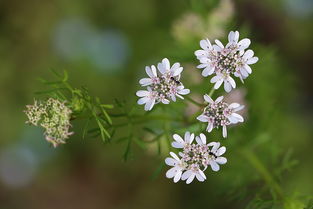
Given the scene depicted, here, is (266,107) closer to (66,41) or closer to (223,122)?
(223,122)

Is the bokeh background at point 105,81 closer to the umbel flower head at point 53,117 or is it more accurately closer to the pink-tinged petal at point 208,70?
the pink-tinged petal at point 208,70

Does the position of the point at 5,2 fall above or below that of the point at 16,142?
above

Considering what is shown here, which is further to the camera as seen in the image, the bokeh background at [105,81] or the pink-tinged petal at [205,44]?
the bokeh background at [105,81]

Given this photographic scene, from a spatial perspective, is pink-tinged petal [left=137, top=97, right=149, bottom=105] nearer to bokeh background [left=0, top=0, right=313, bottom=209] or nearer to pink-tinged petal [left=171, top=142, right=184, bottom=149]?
pink-tinged petal [left=171, top=142, right=184, bottom=149]

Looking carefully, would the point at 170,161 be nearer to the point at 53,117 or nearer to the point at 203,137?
the point at 203,137

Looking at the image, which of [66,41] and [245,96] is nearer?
[245,96]

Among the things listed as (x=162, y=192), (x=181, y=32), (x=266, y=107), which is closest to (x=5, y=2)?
(x=181, y=32)

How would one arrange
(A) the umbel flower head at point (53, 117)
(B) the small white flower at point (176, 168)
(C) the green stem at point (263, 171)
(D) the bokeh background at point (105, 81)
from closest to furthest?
(A) the umbel flower head at point (53, 117) → (B) the small white flower at point (176, 168) → (C) the green stem at point (263, 171) → (D) the bokeh background at point (105, 81)

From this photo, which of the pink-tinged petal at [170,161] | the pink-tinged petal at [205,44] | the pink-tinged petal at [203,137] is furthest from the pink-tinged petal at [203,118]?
the pink-tinged petal at [205,44]
